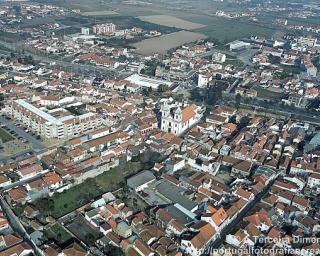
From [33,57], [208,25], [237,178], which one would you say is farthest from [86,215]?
[208,25]

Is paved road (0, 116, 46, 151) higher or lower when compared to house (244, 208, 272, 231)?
lower

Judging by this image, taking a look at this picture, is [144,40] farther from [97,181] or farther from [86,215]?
[86,215]

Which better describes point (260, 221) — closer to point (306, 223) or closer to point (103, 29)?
point (306, 223)

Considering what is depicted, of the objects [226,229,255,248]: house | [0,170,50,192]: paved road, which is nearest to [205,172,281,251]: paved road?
[226,229,255,248]: house

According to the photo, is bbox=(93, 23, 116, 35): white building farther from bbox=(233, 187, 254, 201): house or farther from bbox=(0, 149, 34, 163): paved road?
bbox=(233, 187, 254, 201): house

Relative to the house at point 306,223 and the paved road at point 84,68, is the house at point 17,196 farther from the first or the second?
the paved road at point 84,68

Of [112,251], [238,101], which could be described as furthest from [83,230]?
[238,101]
